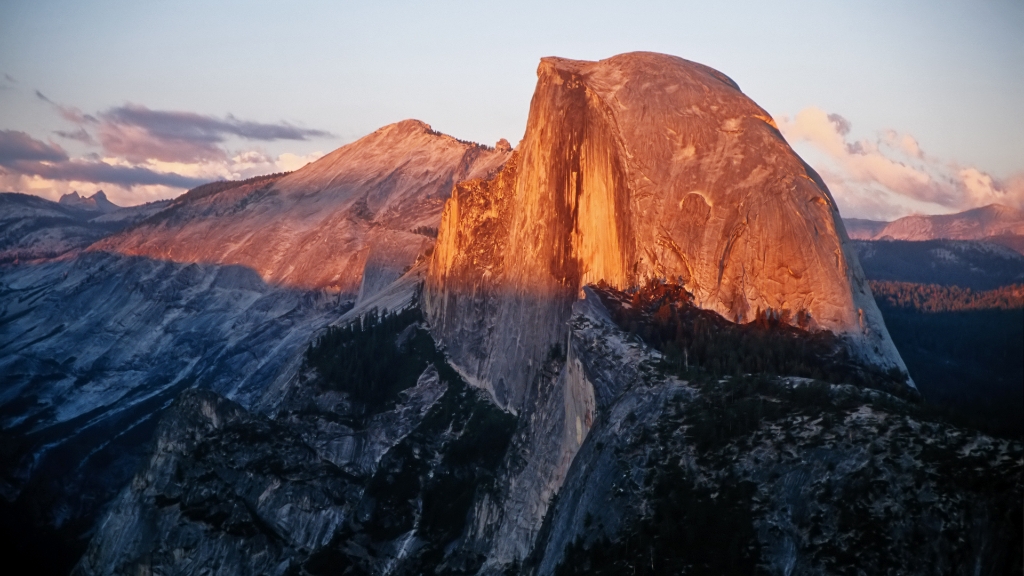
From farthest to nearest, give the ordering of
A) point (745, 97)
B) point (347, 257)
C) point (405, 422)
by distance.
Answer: point (347, 257) < point (405, 422) < point (745, 97)

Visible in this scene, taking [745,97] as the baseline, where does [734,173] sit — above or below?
below

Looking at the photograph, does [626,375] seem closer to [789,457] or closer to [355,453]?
[789,457]

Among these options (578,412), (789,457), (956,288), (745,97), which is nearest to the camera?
(789,457)

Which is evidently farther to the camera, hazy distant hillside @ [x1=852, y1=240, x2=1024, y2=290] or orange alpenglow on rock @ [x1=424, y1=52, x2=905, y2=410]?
hazy distant hillside @ [x1=852, y1=240, x2=1024, y2=290]

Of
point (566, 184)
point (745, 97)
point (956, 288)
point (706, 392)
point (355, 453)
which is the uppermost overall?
point (745, 97)

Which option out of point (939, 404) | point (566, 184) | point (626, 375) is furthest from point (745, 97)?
point (939, 404)

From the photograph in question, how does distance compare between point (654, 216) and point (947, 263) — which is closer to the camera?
point (654, 216)

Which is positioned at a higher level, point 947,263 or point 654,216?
point 947,263

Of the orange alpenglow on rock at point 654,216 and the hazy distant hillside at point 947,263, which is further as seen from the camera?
the hazy distant hillside at point 947,263
